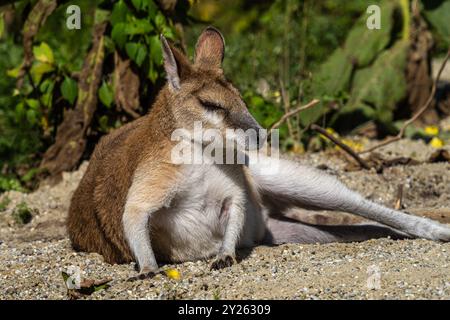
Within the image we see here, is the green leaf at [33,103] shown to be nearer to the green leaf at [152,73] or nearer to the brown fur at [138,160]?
the green leaf at [152,73]

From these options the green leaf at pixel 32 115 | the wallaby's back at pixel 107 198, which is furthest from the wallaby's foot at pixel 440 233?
the green leaf at pixel 32 115

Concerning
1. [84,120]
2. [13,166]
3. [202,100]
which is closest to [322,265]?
[202,100]

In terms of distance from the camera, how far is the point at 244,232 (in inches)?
243

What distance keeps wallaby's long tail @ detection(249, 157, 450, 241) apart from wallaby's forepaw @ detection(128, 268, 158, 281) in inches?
51.3

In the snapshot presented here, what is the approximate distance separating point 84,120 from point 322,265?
3.72 metres

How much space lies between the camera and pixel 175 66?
5621 millimetres

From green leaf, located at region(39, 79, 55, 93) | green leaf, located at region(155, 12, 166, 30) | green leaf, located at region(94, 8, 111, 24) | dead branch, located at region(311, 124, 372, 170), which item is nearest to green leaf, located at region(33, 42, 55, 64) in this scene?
green leaf, located at region(39, 79, 55, 93)

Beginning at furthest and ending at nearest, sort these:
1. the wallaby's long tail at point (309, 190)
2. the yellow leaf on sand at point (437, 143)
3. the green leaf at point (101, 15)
→ 1. the yellow leaf on sand at point (437, 143)
2. the green leaf at point (101, 15)
3. the wallaby's long tail at point (309, 190)

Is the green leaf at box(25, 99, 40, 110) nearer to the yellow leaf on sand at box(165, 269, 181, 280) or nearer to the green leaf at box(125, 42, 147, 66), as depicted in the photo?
the green leaf at box(125, 42, 147, 66)

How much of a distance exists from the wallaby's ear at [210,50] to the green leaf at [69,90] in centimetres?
274

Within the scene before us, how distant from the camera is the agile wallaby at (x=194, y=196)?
556cm

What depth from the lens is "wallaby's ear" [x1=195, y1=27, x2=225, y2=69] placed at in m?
5.76

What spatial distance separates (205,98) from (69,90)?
3107mm

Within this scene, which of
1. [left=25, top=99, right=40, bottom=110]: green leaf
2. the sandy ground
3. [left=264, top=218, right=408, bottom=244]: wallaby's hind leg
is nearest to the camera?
the sandy ground
